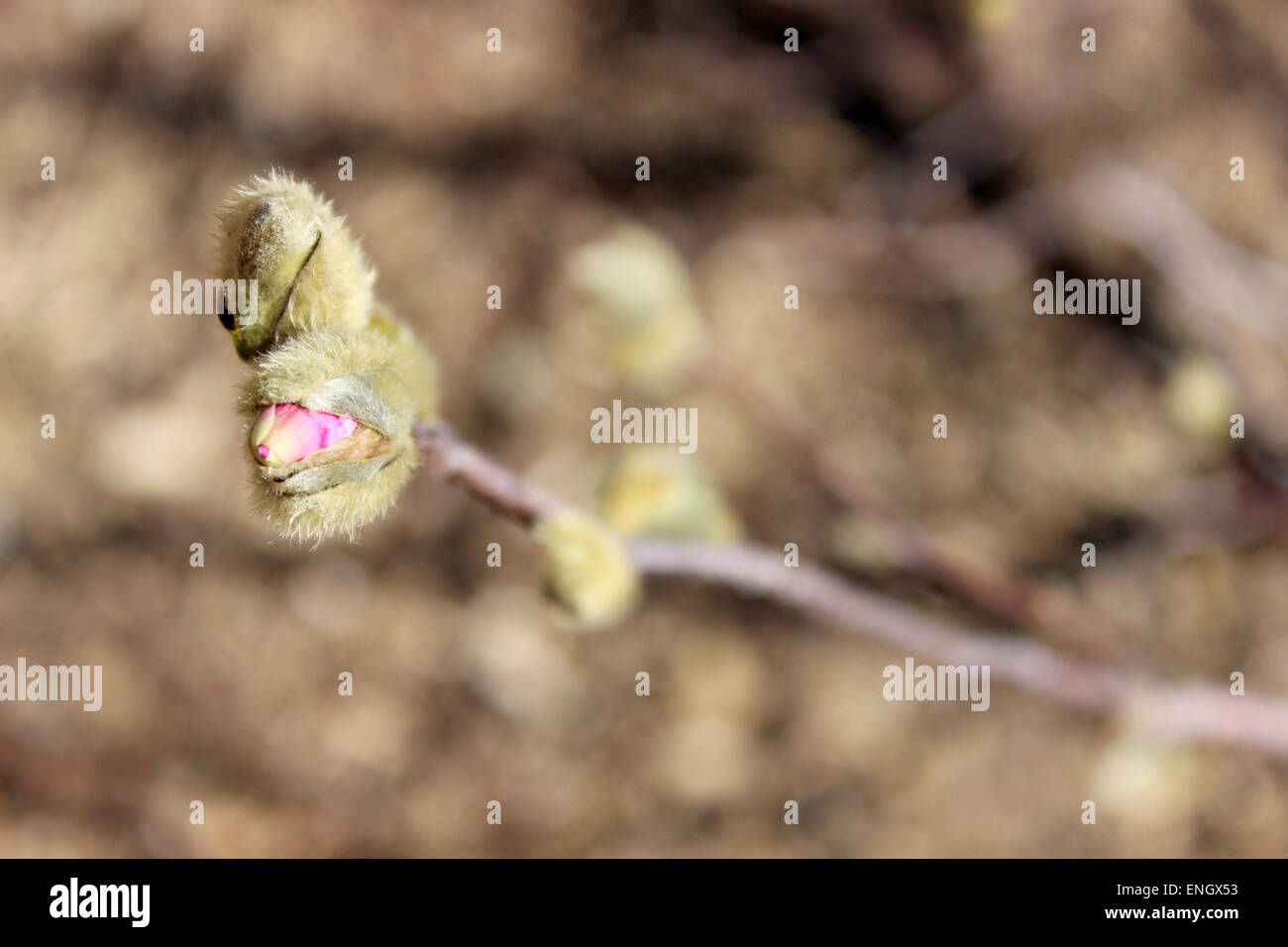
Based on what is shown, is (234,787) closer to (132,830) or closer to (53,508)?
(132,830)

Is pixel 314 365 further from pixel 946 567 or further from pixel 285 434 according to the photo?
pixel 946 567

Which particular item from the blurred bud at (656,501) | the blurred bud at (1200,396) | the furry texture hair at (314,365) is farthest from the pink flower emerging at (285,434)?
the blurred bud at (1200,396)

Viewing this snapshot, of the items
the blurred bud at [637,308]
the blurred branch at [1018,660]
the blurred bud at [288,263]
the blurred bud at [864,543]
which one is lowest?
the blurred branch at [1018,660]

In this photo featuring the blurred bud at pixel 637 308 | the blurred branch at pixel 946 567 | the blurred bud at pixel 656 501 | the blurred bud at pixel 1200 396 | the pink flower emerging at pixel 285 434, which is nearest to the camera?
the pink flower emerging at pixel 285 434

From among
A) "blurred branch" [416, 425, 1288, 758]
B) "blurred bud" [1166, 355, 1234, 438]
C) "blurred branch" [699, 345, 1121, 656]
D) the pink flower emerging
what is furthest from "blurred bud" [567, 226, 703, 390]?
"blurred bud" [1166, 355, 1234, 438]

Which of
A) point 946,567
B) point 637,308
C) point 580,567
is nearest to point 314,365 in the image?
point 580,567

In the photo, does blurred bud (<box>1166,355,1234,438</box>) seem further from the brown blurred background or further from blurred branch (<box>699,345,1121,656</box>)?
blurred branch (<box>699,345,1121,656</box>)

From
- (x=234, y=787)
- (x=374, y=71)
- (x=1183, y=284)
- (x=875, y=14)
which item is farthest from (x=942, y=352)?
(x=234, y=787)

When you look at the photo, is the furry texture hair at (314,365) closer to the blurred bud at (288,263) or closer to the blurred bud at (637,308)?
the blurred bud at (288,263)
